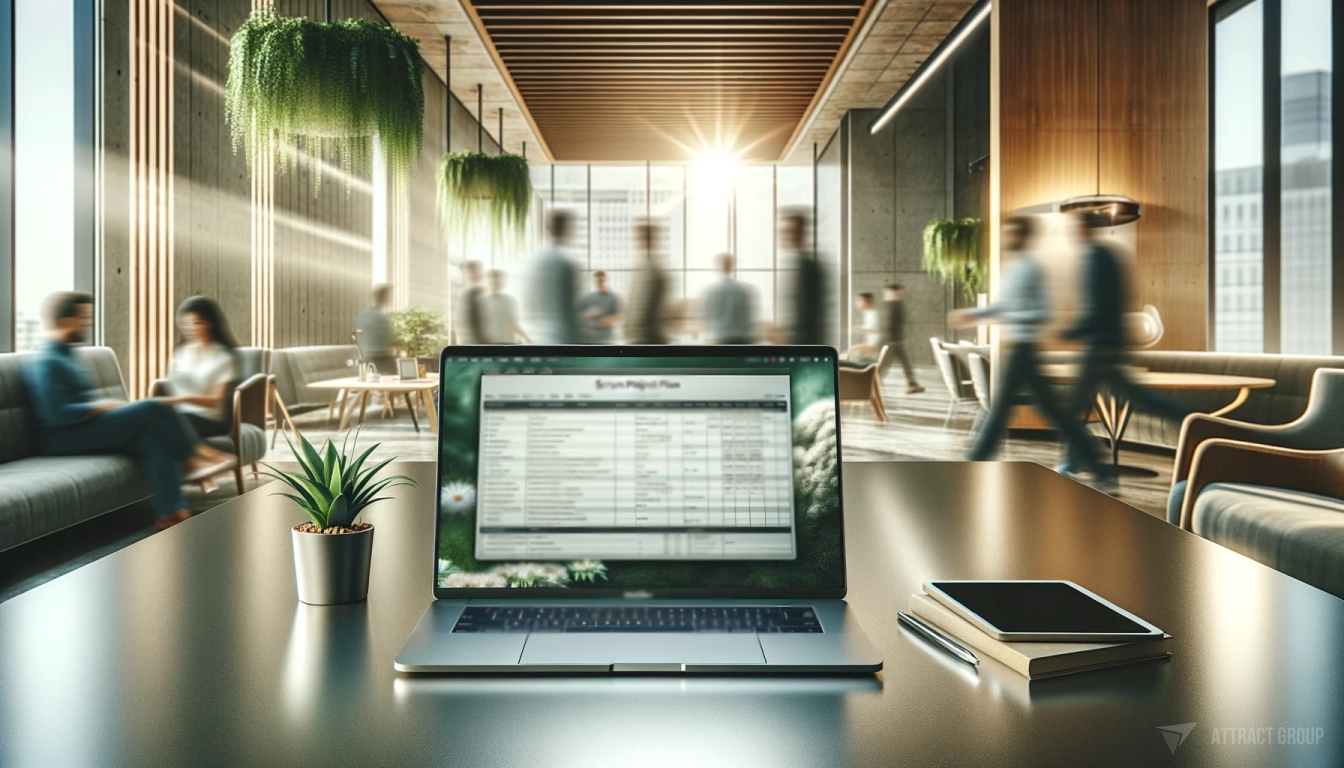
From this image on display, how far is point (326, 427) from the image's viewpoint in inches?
313

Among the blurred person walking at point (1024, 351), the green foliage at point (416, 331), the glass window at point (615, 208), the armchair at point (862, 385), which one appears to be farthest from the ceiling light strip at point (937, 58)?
the green foliage at point (416, 331)

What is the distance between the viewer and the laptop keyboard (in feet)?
2.80

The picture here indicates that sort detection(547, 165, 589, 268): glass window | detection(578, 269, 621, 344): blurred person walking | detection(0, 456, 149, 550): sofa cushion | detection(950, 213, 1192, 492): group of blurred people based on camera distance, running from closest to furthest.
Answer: detection(0, 456, 149, 550): sofa cushion, detection(950, 213, 1192, 492): group of blurred people, detection(578, 269, 621, 344): blurred person walking, detection(547, 165, 589, 268): glass window

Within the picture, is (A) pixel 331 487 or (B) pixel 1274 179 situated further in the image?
(B) pixel 1274 179

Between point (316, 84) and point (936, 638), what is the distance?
3.17 m

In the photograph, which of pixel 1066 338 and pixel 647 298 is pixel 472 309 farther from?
pixel 1066 338

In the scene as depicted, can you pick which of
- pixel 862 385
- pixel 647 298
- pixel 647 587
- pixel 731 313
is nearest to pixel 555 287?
pixel 647 298

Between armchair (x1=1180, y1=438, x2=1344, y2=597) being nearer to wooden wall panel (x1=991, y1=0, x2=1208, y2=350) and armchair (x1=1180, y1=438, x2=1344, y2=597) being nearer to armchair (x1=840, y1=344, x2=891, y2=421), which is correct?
wooden wall panel (x1=991, y1=0, x2=1208, y2=350)

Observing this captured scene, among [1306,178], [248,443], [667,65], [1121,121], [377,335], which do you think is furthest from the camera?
[667,65]

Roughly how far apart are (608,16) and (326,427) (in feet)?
15.7

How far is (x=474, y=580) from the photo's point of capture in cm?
93

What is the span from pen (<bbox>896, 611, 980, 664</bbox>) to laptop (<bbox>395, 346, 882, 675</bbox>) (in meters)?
0.07

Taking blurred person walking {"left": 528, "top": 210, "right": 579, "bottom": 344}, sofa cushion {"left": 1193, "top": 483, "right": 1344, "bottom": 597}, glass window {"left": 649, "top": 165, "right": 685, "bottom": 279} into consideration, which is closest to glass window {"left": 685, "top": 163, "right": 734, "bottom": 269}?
glass window {"left": 649, "top": 165, "right": 685, "bottom": 279}

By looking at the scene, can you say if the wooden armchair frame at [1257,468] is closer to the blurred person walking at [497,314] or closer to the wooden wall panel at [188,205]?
the wooden wall panel at [188,205]
